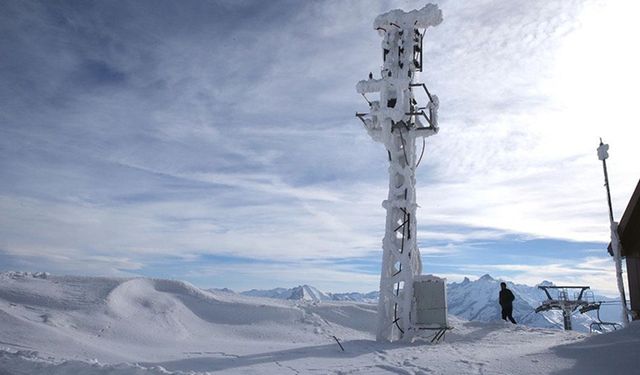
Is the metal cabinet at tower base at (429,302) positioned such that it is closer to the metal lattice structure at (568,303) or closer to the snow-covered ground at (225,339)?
the snow-covered ground at (225,339)

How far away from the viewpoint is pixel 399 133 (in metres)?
16.3

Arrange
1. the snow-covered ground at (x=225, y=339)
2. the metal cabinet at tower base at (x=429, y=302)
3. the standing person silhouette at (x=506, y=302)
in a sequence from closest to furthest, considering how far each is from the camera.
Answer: the snow-covered ground at (x=225, y=339), the metal cabinet at tower base at (x=429, y=302), the standing person silhouette at (x=506, y=302)

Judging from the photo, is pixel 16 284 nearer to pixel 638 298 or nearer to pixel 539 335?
pixel 539 335

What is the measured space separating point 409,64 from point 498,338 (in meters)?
9.00

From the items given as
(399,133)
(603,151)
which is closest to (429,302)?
(399,133)

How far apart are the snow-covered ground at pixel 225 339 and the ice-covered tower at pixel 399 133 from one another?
161 cm

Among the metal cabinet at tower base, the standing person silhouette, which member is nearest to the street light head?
the standing person silhouette

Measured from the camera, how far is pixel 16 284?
48.9 feet

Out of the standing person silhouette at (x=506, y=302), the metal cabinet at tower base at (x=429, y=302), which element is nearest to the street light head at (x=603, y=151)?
the standing person silhouette at (x=506, y=302)

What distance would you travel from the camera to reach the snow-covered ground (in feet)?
30.5

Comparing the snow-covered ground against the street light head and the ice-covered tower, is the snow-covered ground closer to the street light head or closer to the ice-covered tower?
the ice-covered tower

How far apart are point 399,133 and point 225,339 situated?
27.0ft

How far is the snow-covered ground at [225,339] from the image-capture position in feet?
30.5

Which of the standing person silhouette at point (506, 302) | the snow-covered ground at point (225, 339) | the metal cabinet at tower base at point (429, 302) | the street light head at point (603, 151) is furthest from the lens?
the standing person silhouette at point (506, 302)
